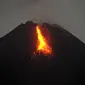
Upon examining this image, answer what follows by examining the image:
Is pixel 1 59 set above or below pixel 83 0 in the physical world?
below

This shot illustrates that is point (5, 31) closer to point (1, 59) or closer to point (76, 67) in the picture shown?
point (1, 59)

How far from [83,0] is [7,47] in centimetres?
53

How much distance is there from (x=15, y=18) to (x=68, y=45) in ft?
1.30

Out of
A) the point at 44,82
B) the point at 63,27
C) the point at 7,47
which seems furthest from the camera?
the point at 63,27

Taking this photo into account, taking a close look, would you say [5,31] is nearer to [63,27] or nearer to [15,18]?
[15,18]

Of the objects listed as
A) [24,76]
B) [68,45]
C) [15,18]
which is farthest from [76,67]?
[15,18]

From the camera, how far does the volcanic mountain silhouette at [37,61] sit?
37.8 inches

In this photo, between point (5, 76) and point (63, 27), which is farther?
point (63, 27)

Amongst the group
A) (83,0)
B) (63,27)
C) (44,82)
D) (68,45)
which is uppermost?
(83,0)

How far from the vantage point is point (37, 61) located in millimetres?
990

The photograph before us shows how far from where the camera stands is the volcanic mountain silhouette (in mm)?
960

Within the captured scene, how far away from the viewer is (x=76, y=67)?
40.1 inches

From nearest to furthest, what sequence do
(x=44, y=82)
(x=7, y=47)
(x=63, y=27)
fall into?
(x=44, y=82)
(x=7, y=47)
(x=63, y=27)

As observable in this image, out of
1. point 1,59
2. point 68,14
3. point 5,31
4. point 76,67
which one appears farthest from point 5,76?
point 68,14
